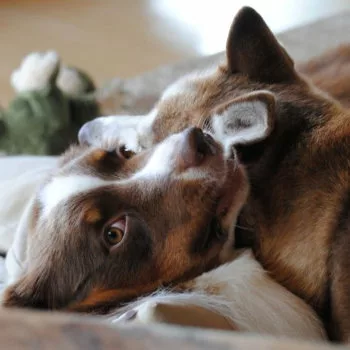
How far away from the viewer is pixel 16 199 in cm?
184

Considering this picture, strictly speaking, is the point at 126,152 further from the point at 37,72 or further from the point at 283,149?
the point at 37,72

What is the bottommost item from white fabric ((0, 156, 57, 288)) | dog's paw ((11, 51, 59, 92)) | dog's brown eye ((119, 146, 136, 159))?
Answer: white fabric ((0, 156, 57, 288))

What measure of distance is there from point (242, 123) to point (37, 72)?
1.30 metres

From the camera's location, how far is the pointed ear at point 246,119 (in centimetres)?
132

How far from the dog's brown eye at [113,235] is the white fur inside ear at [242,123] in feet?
0.93

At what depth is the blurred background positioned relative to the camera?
342 cm

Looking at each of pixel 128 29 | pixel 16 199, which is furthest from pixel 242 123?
pixel 128 29

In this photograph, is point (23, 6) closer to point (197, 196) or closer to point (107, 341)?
point (197, 196)

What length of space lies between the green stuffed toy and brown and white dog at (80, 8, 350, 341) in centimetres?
89

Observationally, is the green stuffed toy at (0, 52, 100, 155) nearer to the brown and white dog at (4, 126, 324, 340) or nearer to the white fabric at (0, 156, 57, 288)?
the white fabric at (0, 156, 57, 288)

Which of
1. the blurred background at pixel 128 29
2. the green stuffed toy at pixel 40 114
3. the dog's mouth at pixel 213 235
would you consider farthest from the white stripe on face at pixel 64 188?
the blurred background at pixel 128 29

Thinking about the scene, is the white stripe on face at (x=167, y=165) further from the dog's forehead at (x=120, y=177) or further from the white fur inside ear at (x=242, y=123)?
the white fur inside ear at (x=242, y=123)

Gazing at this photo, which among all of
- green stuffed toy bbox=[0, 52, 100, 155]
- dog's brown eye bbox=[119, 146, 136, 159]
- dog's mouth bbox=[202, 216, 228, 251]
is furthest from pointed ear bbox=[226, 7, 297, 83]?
green stuffed toy bbox=[0, 52, 100, 155]

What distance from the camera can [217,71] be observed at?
5.28 ft
